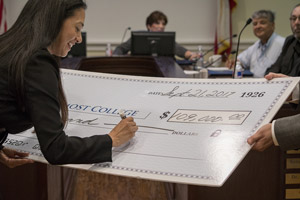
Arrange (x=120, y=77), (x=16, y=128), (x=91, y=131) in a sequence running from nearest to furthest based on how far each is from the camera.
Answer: (x=16, y=128)
(x=91, y=131)
(x=120, y=77)

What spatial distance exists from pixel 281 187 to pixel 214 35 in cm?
532

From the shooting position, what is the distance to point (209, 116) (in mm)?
1377

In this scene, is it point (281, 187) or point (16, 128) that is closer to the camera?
point (16, 128)

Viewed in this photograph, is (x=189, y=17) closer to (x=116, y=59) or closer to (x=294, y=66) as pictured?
(x=116, y=59)

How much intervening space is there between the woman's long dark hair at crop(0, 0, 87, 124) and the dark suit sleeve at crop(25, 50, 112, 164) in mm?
38

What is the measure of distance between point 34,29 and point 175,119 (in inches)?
20.7

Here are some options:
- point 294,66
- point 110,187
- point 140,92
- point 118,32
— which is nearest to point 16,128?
point 140,92

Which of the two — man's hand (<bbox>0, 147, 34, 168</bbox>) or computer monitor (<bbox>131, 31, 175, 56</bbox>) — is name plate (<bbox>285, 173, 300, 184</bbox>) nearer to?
man's hand (<bbox>0, 147, 34, 168</bbox>)

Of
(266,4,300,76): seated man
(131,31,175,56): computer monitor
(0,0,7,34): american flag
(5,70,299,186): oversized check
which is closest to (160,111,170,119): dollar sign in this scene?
(5,70,299,186): oversized check

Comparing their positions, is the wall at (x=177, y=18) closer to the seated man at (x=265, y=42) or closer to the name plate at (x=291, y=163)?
the seated man at (x=265, y=42)

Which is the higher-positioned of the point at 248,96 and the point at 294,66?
the point at 248,96

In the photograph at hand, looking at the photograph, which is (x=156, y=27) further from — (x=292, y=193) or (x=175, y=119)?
(x=175, y=119)

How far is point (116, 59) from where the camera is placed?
171 inches

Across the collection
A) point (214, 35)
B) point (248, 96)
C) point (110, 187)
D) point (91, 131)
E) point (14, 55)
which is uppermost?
point (14, 55)
